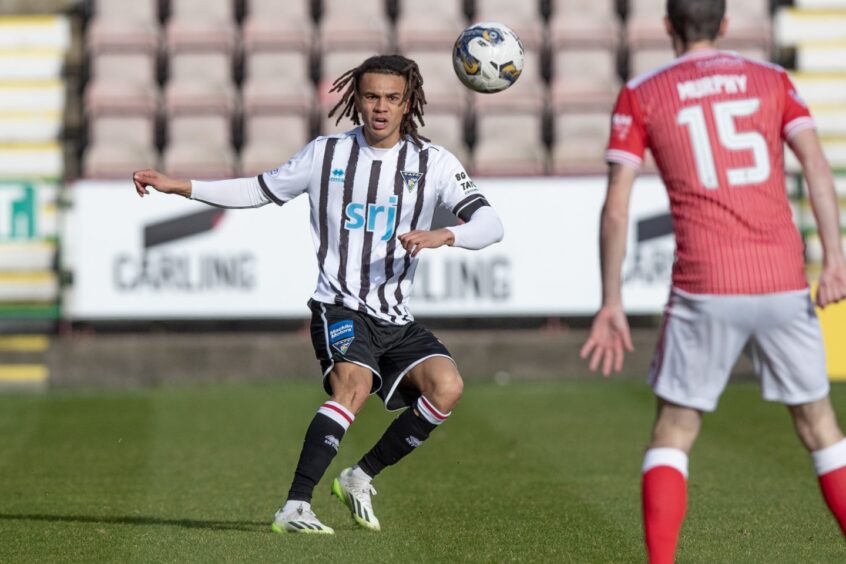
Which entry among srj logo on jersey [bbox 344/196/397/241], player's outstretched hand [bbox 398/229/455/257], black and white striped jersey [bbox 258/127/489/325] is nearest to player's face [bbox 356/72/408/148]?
black and white striped jersey [bbox 258/127/489/325]

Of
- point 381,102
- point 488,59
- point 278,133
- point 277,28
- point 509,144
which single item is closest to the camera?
point 381,102

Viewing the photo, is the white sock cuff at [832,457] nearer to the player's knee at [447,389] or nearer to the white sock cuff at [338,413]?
the player's knee at [447,389]

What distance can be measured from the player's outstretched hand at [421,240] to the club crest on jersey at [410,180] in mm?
590

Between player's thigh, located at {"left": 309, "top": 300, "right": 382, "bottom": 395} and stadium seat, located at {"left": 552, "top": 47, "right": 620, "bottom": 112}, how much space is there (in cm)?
930

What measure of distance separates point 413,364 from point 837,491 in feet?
7.60

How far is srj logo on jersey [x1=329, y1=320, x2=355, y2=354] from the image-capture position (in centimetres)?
642

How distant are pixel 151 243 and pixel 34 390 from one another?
1.71 meters

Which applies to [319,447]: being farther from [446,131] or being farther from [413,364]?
[446,131]

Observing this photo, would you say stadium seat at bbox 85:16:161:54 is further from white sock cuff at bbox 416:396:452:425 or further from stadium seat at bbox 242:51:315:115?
white sock cuff at bbox 416:396:452:425

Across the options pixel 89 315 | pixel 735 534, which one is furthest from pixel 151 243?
pixel 735 534

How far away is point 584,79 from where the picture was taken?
15.8 m

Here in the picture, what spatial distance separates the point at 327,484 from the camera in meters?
8.00

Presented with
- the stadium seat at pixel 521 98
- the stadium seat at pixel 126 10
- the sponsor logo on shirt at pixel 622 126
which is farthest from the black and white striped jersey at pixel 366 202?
the stadium seat at pixel 126 10

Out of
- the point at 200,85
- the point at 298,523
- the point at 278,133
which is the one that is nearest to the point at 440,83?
the point at 278,133
